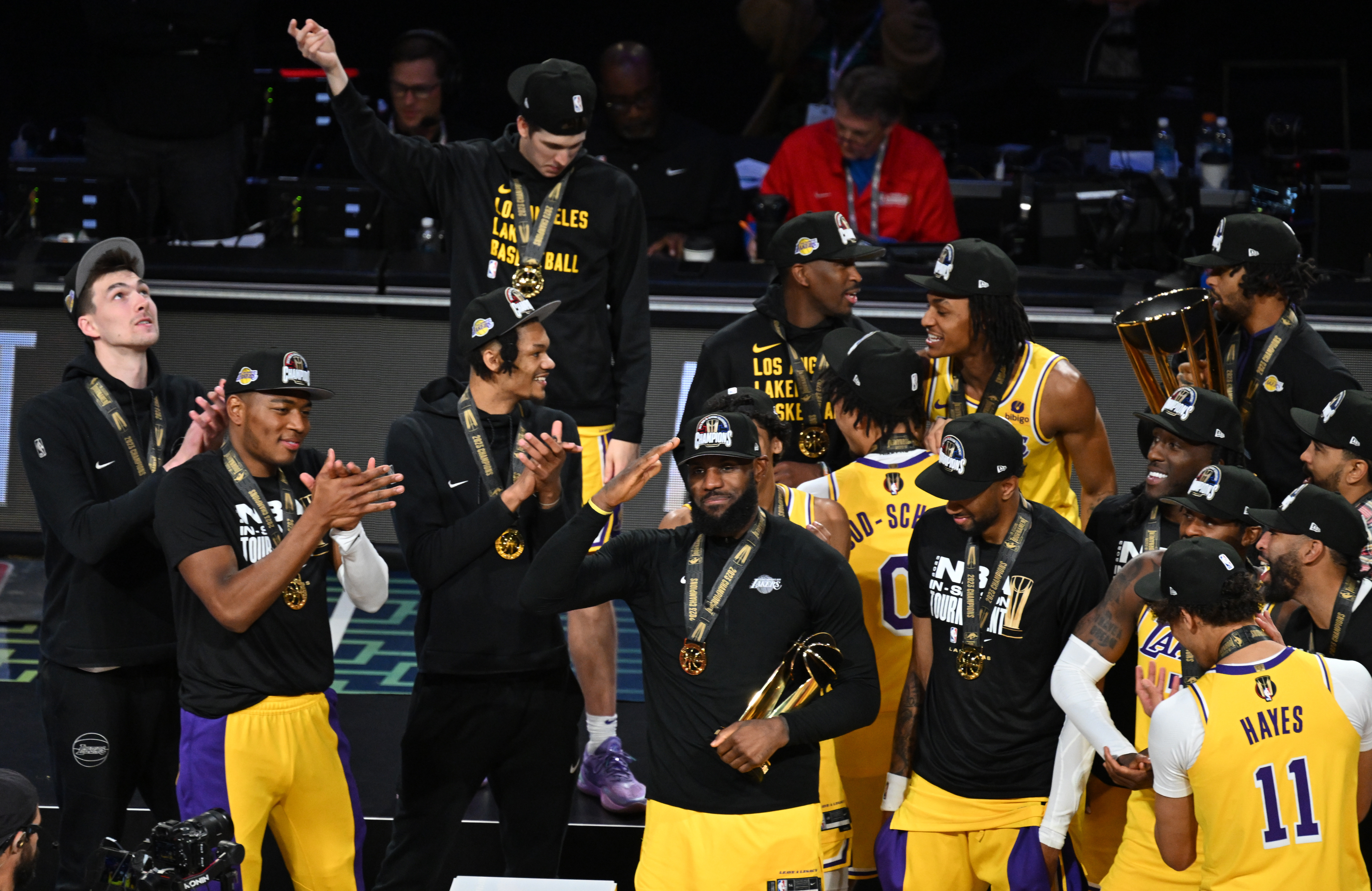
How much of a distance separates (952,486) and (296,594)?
6.78 ft

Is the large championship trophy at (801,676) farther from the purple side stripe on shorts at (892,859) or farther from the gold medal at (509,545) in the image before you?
the gold medal at (509,545)

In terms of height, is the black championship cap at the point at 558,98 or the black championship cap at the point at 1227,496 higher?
the black championship cap at the point at 558,98

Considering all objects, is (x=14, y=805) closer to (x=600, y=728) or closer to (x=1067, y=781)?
(x=600, y=728)

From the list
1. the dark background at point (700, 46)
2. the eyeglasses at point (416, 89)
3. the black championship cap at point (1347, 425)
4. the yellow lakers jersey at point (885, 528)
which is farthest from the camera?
the dark background at point (700, 46)

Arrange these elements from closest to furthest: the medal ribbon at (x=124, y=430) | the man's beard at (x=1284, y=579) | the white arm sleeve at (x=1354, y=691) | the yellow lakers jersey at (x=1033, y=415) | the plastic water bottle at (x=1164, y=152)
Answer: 1. the white arm sleeve at (x=1354, y=691)
2. the man's beard at (x=1284, y=579)
3. the medal ribbon at (x=124, y=430)
4. the yellow lakers jersey at (x=1033, y=415)
5. the plastic water bottle at (x=1164, y=152)

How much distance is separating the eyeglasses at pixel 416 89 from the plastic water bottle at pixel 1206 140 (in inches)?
182

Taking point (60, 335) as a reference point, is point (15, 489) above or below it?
below

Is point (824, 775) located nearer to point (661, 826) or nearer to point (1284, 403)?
point (661, 826)

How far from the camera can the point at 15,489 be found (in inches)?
328

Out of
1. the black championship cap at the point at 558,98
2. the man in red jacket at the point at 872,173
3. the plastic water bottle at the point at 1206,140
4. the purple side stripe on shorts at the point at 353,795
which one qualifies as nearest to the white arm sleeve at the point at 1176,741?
the purple side stripe on shorts at the point at 353,795

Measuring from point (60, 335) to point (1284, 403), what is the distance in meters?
6.04

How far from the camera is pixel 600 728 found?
6.01 meters

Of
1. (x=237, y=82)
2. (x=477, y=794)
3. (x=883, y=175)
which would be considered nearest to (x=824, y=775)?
(x=477, y=794)

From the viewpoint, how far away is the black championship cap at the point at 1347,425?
5145 mm
